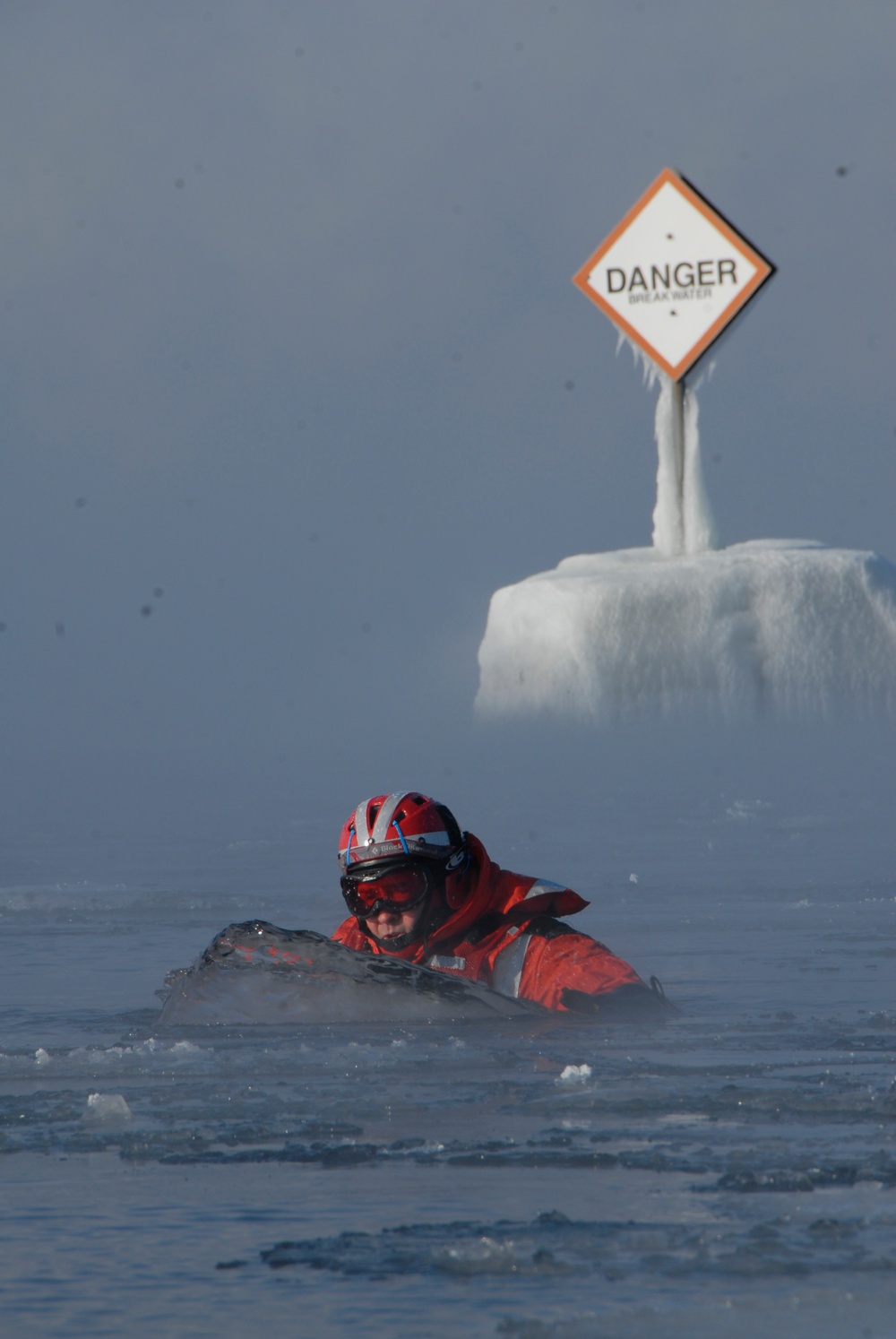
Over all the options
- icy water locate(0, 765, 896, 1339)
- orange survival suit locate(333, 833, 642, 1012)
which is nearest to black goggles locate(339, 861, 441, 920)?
orange survival suit locate(333, 833, 642, 1012)

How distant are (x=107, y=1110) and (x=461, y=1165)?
1073 millimetres

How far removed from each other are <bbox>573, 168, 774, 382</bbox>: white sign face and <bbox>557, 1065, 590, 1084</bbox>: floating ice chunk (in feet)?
34.9

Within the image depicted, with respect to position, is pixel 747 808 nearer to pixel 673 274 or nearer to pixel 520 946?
pixel 673 274

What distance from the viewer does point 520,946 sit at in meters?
6.01

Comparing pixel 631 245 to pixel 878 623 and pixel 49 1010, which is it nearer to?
pixel 878 623

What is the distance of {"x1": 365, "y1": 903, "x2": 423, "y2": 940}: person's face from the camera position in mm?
5996

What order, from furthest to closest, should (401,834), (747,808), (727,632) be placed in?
(747,808) < (727,632) < (401,834)

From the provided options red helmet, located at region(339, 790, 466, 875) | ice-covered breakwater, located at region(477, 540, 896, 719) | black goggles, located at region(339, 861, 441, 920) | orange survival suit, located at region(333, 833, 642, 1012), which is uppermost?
ice-covered breakwater, located at region(477, 540, 896, 719)

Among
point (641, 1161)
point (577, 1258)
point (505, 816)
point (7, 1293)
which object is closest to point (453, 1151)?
point (641, 1161)

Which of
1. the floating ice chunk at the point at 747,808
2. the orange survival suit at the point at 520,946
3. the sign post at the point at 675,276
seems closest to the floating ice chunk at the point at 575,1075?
the orange survival suit at the point at 520,946

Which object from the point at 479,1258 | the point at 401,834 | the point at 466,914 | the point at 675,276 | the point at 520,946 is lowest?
the point at 479,1258

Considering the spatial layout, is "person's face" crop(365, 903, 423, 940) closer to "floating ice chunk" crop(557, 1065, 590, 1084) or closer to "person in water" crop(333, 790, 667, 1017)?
"person in water" crop(333, 790, 667, 1017)

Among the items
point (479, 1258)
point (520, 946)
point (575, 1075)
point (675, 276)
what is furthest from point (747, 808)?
point (479, 1258)

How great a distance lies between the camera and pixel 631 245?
15.3m
